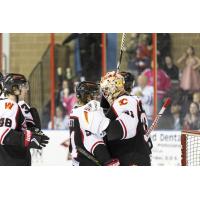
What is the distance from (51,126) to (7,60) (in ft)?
3.38

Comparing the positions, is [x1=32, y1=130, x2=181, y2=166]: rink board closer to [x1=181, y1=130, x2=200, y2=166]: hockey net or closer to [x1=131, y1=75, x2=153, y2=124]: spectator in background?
[x1=131, y1=75, x2=153, y2=124]: spectator in background

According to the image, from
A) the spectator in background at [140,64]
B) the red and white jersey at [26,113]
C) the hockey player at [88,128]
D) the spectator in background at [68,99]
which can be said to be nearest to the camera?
the hockey player at [88,128]

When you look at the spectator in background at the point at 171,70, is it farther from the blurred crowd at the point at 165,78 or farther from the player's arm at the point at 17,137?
the player's arm at the point at 17,137

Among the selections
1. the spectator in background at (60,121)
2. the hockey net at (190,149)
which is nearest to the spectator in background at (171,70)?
the spectator in background at (60,121)

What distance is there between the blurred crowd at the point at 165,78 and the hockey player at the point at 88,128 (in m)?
3.83

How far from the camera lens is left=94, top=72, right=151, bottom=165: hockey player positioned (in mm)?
4969

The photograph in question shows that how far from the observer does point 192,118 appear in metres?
8.86

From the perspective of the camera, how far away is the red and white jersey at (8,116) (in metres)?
4.93

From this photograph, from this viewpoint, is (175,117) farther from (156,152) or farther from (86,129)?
(86,129)

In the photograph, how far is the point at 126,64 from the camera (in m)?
8.99

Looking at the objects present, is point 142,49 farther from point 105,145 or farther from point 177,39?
point 105,145

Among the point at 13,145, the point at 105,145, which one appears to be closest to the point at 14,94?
the point at 13,145

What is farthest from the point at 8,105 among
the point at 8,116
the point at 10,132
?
the point at 10,132

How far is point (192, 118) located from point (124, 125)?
4.01 meters
